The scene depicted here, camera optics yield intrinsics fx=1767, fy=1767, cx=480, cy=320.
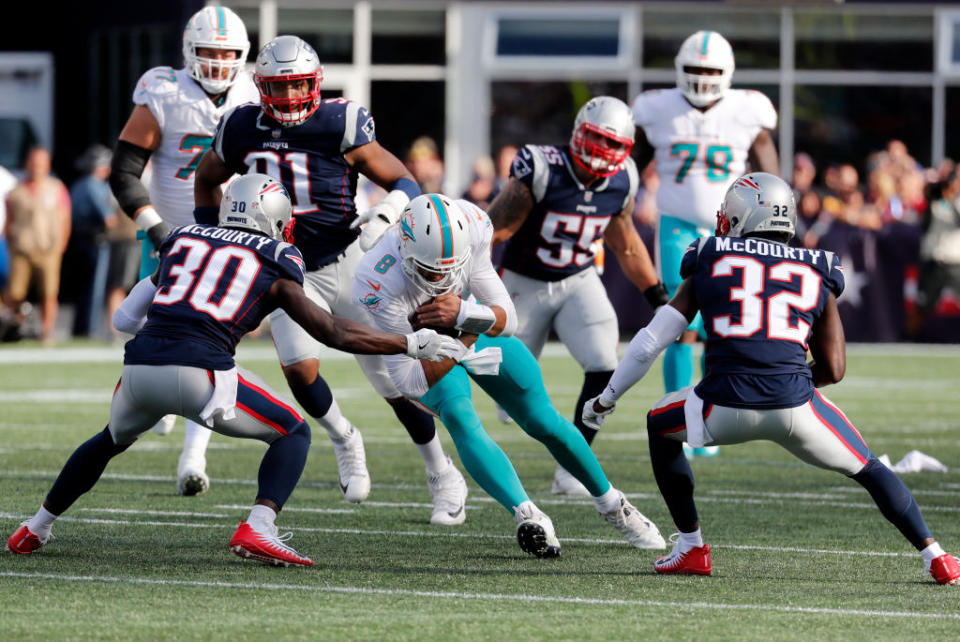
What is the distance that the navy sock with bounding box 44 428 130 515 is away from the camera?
603 centimetres

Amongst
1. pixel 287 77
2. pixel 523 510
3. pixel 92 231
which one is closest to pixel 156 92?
pixel 287 77

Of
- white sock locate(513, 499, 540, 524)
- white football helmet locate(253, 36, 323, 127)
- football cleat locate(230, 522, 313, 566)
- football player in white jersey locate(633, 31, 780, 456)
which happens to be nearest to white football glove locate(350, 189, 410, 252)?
white football helmet locate(253, 36, 323, 127)

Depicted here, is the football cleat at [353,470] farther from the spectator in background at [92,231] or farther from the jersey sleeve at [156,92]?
the spectator in background at [92,231]

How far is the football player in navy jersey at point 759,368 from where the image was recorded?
5.75m

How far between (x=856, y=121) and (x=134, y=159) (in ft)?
50.6

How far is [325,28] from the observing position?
22359mm

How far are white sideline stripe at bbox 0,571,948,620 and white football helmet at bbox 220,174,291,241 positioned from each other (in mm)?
1243

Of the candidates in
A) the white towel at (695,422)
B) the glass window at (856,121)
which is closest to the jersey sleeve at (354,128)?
the white towel at (695,422)

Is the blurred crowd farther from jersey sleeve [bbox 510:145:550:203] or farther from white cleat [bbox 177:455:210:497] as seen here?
white cleat [bbox 177:455:210:497]

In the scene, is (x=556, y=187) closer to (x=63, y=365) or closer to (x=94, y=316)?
(x=63, y=365)

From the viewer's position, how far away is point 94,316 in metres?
18.6

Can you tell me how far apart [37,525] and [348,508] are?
1.67m

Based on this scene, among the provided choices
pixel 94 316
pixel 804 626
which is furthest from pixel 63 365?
pixel 804 626

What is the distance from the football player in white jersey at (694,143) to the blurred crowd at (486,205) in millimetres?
7560
